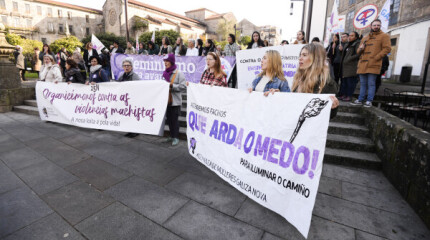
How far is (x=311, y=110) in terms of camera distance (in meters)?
2.11

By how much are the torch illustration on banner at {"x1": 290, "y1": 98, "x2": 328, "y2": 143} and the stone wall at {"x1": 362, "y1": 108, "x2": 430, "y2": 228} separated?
1324mm

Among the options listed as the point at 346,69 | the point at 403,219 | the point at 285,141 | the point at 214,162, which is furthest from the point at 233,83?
the point at 403,219

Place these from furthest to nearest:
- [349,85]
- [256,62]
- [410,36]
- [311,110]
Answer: [410,36] → [256,62] → [349,85] → [311,110]

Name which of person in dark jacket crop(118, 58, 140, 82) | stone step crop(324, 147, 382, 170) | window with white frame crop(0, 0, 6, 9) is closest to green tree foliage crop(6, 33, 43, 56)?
window with white frame crop(0, 0, 6, 9)

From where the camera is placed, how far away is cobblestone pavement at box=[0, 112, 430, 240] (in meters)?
2.13

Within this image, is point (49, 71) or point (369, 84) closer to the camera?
point (369, 84)

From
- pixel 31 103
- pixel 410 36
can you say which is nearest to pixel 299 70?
pixel 31 103

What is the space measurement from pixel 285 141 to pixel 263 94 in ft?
2.07

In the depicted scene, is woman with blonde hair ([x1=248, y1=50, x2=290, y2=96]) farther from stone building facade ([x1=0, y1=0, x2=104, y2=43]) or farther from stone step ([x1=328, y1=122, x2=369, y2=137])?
stone building facade ([x1=0, y1=0, x2=104, y2=43])

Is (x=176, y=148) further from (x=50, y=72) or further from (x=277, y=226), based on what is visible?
(x=50, y=72)

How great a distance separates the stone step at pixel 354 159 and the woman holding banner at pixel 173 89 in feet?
9.73

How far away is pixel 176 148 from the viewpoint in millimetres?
4387

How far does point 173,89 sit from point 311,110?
2.92m

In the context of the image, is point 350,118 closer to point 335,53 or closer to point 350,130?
point 350,130
